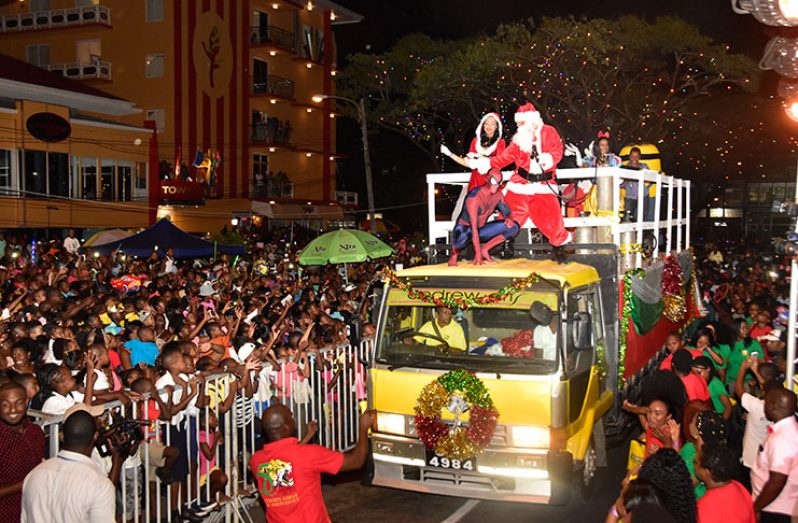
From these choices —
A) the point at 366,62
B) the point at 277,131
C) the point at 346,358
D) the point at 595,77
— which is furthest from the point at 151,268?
the point at 366,62

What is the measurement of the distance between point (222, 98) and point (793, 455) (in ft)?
118

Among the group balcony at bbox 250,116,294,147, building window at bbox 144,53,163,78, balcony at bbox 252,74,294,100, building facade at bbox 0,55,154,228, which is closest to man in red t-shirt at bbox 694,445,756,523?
building facade at bbox 0,55,154,228

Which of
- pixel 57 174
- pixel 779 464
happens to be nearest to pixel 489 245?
pixel 779 464

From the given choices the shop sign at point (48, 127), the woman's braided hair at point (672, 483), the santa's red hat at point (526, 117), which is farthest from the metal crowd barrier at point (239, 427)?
the shop sign at point (48, 127)

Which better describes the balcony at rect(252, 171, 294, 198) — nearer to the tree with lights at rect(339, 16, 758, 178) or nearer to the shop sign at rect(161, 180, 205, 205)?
the shop sign at rect(161, 180, 205, 205)

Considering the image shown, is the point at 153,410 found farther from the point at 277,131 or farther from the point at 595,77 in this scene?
the point at 277,131

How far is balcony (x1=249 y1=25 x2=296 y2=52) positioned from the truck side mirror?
118 feet

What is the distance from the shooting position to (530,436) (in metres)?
6.86

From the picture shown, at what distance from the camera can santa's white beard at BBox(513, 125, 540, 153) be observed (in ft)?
30.4

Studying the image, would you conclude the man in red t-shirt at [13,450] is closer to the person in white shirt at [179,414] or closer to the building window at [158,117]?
the person in white shirt at [179,414]

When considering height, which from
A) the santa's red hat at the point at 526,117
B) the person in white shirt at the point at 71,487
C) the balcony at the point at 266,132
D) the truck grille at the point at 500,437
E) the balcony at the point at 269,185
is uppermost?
the balcony at the point at 266,132

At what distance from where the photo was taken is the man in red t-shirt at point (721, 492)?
4352mm

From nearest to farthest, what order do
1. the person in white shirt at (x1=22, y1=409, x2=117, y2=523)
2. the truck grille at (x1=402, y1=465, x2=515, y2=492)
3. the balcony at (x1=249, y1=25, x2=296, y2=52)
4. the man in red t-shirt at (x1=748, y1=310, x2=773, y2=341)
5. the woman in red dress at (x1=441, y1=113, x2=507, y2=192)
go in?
the person in white shirt at (x1=22, y1=409, x2=117, y2=523)
the truck grille at (x1=402, y1=465, x2=515, y2=492)
the woman in red dress at (x1=441, y1=113, x2=507, y2=192)
the man in red t-shirt at (x1=748, y1=310, x2=773, y2=341)
the balcony at (x1=249, y1=25, x2=296, y2=52)

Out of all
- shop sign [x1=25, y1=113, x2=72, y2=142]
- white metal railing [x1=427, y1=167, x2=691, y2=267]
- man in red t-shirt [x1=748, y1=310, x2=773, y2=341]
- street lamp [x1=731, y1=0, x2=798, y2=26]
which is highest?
shop sign [x1=25, y1=113, x2=72, y2=142]
